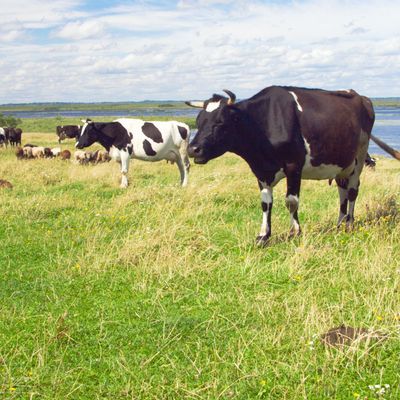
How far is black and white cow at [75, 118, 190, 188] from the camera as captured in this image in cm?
1576

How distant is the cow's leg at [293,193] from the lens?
25.0ft

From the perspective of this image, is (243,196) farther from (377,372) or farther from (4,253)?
(377,372)

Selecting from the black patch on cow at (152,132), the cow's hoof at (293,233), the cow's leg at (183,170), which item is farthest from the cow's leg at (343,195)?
the black patch on cow at (152,132)

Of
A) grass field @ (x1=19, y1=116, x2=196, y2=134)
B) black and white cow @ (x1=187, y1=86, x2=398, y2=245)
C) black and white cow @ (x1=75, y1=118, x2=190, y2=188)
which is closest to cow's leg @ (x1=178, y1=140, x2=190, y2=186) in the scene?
black and white cow @ (x1=75, y1=118, x2=190, y2=188)

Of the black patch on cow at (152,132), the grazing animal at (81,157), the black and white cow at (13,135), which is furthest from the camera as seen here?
the black and white cow at (13,135)

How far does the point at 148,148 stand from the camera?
15852mm

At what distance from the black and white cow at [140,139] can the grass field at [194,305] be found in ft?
19.0

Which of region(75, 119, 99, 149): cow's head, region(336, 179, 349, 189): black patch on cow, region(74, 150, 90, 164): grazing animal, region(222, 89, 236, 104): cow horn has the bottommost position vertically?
region(74, 150, 90, 164): grazing animal

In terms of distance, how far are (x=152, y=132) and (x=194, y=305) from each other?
1083cm

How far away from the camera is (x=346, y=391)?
386cm

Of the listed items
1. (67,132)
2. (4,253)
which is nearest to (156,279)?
(4,253)

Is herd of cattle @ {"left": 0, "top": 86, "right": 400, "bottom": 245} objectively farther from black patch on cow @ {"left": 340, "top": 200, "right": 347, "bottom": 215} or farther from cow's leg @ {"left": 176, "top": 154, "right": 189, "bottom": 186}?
cow's leg @ {"left": 176, "top": 154, "right": 189, "bottom": 186}

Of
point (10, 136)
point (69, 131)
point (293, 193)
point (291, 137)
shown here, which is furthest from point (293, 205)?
point (10, 136)

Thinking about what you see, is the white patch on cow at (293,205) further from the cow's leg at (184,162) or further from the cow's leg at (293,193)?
the cow's leg at (184,162)
